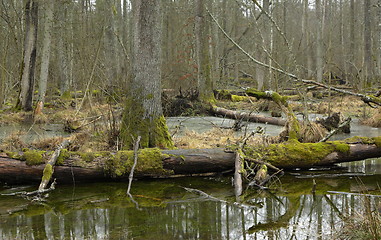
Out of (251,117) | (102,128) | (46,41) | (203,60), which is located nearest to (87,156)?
(102,128)

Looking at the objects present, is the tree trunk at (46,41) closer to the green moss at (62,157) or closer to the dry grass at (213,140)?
the dry grass at (213,140)

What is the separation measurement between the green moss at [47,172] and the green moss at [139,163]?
826 mm

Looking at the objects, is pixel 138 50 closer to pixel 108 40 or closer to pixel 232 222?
pixel 232 222

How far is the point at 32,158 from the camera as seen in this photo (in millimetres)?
5473

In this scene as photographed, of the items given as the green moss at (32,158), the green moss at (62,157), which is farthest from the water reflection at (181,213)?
the green moss at (32,158)

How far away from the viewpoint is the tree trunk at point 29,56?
14922 millimetres

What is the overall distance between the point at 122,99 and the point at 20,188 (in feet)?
11.0

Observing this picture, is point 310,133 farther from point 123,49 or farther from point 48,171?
point 48,171

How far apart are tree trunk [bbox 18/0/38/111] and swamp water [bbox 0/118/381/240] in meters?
10.5

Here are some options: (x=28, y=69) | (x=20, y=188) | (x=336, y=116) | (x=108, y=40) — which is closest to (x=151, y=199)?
(x=20, y=188)

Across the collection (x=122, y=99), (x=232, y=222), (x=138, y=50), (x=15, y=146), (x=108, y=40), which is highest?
(x=108, y=40)

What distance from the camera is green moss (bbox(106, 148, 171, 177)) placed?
5727mm

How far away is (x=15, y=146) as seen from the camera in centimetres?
721

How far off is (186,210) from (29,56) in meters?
12.8
